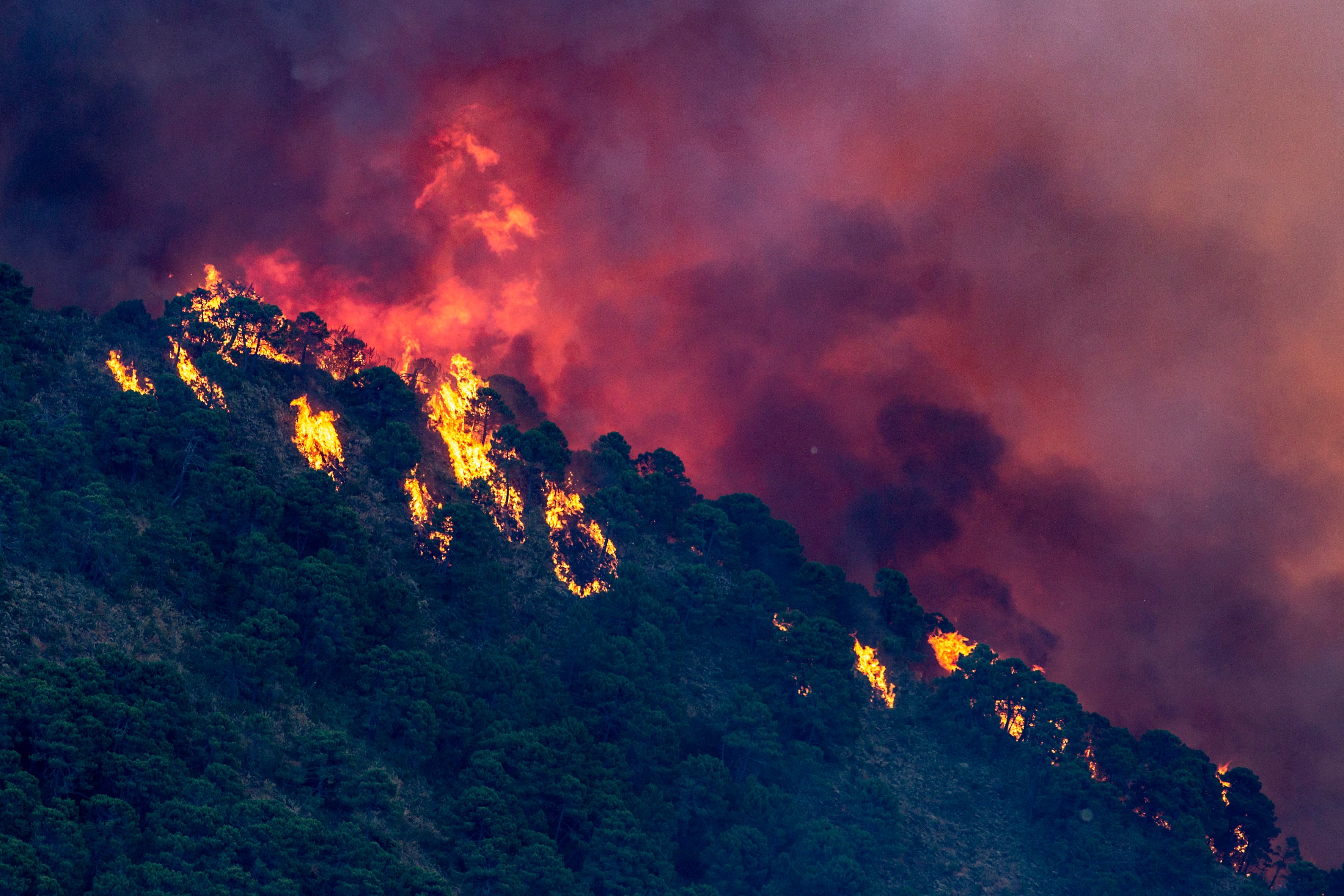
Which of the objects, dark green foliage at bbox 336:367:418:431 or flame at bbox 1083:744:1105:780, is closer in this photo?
dark green foliage at bbox 336:367:418:431

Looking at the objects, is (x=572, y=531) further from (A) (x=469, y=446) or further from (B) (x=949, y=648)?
(B) (x=949, y=648)

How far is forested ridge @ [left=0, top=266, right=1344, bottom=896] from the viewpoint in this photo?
76.8 m

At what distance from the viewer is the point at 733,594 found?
125 metres

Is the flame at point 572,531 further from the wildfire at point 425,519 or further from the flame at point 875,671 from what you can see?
the flame at point 875,671

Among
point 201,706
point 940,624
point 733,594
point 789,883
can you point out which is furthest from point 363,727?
point 940,624

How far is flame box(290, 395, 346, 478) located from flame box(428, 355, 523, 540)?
1099 centimetres

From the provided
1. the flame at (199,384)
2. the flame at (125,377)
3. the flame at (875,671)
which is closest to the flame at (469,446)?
the flame at (199,384)

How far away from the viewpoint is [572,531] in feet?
406

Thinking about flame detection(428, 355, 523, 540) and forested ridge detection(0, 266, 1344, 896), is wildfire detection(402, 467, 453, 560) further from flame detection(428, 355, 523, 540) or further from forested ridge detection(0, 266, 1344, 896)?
flame detection(428, 355, 523, 540)

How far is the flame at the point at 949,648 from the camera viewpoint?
442ft

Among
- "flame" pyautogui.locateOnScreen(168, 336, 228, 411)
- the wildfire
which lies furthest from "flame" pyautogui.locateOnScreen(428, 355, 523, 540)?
"flame" pyautogui.locateOnScreen(168, 336, 228, 411)

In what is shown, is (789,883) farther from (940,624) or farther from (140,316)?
(140,316)

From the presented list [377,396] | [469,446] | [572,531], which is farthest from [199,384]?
[572,531]

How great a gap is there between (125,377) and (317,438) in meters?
16.0
